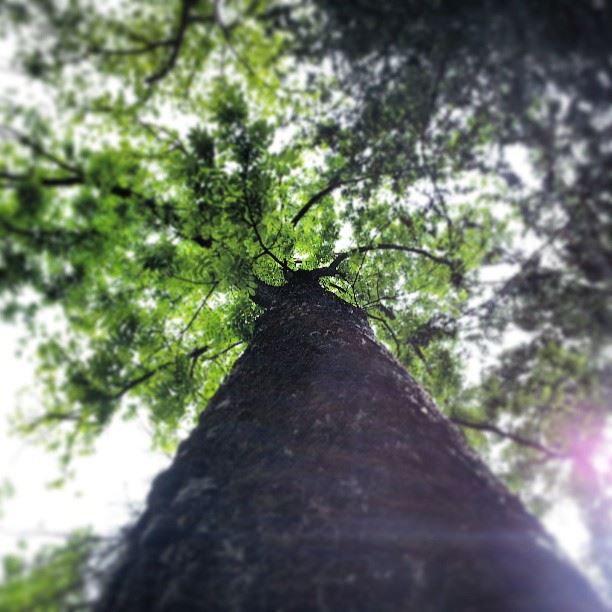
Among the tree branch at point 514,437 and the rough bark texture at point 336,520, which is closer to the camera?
the rough bark texture at point 336,520

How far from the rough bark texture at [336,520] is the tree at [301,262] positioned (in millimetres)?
13

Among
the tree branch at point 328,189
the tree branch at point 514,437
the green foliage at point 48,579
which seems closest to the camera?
the green foliage at point 48,579

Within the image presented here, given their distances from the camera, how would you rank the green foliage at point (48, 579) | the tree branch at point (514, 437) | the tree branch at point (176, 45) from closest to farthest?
1. the green foliage at point (48, 579)
2. the tree branch at point (176, 45)
3. the tree branch at point (514, 437)

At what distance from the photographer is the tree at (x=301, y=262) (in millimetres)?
2133

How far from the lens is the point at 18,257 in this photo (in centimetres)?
366

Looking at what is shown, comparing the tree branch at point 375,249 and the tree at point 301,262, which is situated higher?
the tree branch at point 375,249

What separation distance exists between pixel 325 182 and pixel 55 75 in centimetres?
323

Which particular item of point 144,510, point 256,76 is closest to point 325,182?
point 256,76

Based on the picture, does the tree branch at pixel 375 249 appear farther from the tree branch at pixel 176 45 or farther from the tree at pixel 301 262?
the tree branch at pixel 176 45

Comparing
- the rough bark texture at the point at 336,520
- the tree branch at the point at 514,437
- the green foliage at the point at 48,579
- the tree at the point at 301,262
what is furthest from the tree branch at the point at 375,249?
the green foliage at the point at 48,579

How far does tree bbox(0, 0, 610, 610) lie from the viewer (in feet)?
7.00

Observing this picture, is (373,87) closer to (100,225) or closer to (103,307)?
(100,225)

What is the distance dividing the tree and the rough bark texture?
13 millimetres

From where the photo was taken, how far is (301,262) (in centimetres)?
657
